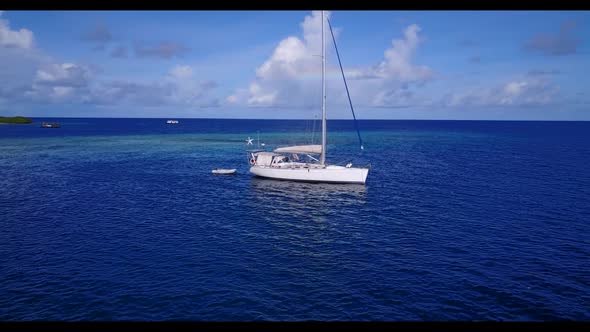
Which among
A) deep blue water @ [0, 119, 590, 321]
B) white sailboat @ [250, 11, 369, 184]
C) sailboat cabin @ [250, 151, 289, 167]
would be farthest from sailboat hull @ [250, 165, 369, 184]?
sailboat cabin @ [250, 151, 289, 167]

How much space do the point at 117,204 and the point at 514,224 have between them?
46299mm

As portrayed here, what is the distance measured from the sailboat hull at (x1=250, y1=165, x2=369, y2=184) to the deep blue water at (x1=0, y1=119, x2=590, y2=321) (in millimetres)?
1564

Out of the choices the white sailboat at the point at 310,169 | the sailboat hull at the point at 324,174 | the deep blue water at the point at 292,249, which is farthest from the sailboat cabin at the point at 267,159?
the deep blue water at the point at 292,249

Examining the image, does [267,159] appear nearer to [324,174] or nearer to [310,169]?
[310,169]

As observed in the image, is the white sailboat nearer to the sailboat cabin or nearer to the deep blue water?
the sailboat cabin

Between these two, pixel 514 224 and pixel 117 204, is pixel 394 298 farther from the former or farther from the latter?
pixel 117 204

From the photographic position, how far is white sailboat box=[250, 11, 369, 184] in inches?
2324

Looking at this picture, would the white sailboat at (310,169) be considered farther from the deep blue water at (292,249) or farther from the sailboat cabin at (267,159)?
the deep blue water at (292,249)

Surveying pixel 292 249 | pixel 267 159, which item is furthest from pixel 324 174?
pixel 292 249

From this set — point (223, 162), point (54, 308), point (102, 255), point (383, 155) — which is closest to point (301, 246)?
point (102, 255)

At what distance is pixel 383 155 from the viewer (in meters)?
99.4

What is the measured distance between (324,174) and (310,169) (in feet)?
7.73

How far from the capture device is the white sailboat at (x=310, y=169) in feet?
194

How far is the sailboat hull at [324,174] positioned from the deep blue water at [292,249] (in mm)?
1564
